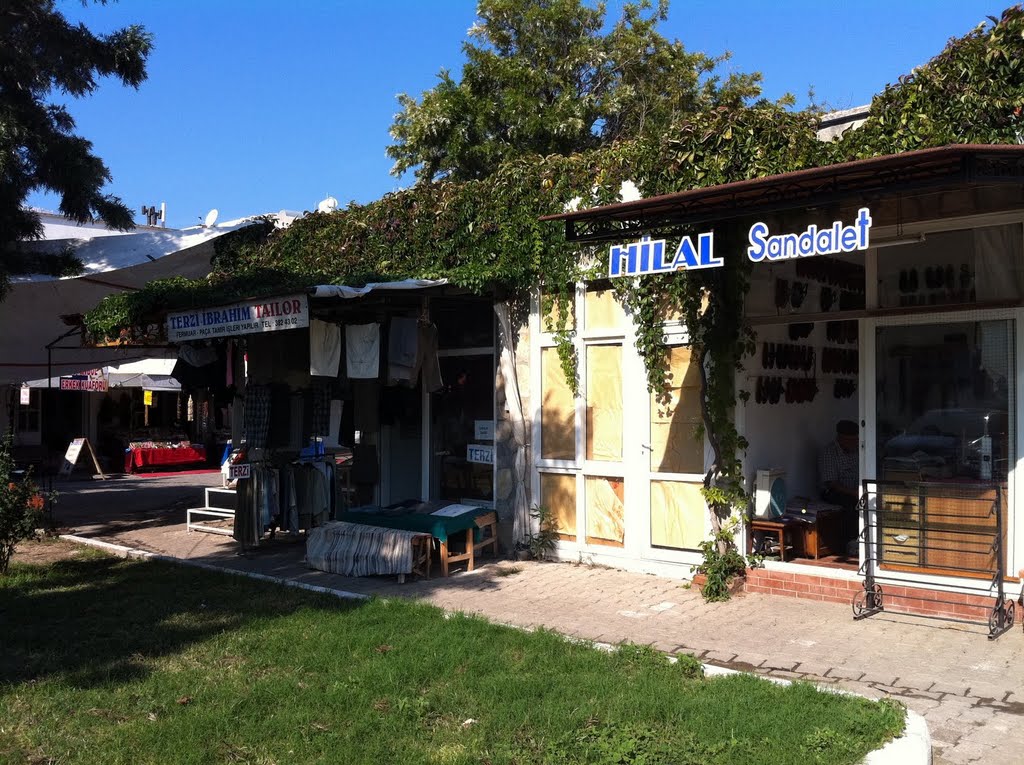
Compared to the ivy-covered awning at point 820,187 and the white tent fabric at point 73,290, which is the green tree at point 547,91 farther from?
the ivy-covered awning at point 820,187

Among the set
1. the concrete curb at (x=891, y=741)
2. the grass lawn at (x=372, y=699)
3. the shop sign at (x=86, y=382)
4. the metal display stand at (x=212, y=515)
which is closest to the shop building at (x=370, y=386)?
the metal display stand at (x=212, y=515)

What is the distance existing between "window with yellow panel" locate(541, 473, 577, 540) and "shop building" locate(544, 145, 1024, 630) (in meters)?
0.02

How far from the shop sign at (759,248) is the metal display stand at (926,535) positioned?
2168 mm

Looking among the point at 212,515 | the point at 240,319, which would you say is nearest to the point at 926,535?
the point at 240,319

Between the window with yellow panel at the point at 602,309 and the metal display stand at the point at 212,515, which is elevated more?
the window with yellow panel at the point at 602,309

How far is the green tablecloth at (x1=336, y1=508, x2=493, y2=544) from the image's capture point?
29.4 ft

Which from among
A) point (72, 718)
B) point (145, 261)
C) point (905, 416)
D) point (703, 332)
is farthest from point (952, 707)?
point (145, 261)

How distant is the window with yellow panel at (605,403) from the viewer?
9164 mm

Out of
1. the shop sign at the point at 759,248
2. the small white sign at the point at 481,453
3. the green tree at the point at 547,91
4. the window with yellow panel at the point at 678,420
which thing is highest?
the green tree at the point at 547,91

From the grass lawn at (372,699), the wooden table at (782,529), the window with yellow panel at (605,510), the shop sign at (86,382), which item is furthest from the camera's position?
the shop sign at (86,382)

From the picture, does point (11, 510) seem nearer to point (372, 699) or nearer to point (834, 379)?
point (372, 699)

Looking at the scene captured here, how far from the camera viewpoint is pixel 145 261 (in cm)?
1201

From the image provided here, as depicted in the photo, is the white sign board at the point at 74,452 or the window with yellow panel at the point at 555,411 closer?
the window with yellow panel at the point at 555,411

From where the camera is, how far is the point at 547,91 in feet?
73.3
